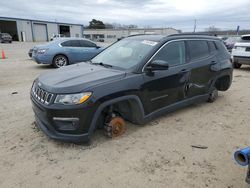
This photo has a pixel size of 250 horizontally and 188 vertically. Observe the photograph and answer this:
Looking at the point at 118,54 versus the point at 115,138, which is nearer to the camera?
the point at 115,138

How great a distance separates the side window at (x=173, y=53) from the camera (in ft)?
12.7

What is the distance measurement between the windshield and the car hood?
0.33 meters

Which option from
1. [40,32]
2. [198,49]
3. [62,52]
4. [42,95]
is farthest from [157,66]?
[40,32]

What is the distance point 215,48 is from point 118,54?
2.48 meters

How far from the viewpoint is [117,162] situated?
2.92 metres

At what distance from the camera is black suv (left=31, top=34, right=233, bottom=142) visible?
2971mm

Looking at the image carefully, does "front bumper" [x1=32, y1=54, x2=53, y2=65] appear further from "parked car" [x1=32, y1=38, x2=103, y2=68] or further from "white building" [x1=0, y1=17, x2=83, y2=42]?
"white building" [x1=0, y1=17, x2=83, y2=42]

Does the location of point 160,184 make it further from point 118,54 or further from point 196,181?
point 118,54

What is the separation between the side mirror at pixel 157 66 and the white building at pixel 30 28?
5343cm

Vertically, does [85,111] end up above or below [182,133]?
above

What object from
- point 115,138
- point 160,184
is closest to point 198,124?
point 115,138

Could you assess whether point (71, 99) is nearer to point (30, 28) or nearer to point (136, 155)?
point (136, 155)

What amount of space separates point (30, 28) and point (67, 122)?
5520 cm

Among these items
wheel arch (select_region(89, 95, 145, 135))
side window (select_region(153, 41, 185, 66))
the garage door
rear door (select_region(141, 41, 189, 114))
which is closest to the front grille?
wheel arch (select_region(89, 95, 145, 135))
